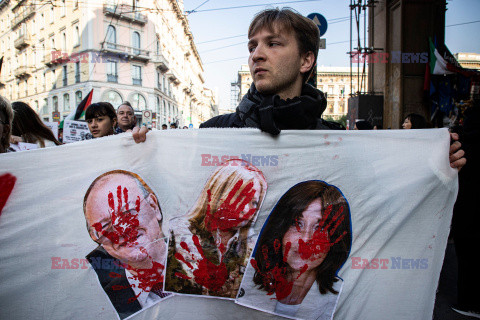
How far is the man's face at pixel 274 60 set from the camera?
5.19 feet

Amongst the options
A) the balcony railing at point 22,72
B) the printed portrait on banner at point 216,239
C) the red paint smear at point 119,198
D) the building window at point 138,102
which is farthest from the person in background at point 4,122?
the balcony railing at point 22,72

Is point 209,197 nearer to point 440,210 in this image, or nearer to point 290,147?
point 290,147

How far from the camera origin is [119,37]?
3031 centimetres

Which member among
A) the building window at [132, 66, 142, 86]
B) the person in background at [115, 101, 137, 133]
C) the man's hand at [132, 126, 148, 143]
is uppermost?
the building window at [132, 66, 142, 86]

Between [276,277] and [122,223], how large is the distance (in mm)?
759

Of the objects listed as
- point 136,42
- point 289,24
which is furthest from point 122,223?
point 136,42

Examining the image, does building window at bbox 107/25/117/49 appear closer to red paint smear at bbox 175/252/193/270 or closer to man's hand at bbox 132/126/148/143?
man's hand at bbox 132/126/148/143

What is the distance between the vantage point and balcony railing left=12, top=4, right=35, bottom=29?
33.4m

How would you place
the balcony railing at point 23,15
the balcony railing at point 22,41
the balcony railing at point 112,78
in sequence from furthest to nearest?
the balcony railing at point 22,41, the balcony railing at point 23,15, the balcony railing at point 112,78

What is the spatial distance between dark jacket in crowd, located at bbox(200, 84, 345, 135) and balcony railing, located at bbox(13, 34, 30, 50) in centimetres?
4286

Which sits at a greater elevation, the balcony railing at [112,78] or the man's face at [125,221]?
the balcony railing at [112,78]

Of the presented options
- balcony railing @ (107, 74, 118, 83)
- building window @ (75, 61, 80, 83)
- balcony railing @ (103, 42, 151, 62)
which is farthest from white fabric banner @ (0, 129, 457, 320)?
building window @ (75, 61, 80, 83)

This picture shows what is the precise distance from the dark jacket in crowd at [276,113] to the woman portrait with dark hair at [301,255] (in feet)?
0.99

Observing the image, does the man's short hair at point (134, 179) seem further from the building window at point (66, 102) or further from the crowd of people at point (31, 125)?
the building window at point (66, 102)
